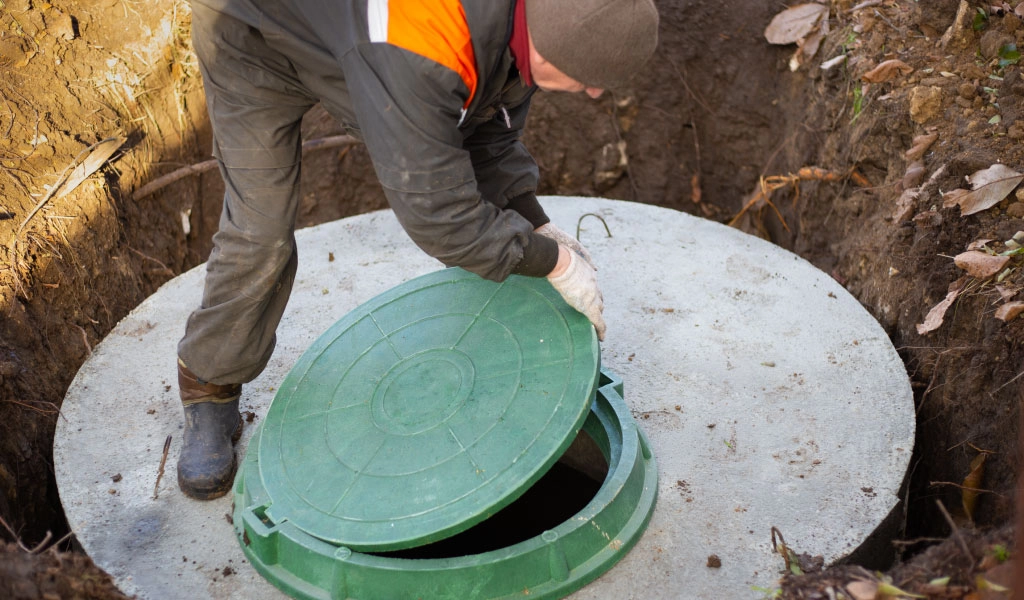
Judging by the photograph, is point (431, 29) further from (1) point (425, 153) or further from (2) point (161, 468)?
(2) point (161, 468)

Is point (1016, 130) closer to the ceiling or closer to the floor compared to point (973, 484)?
closer to the ceiling

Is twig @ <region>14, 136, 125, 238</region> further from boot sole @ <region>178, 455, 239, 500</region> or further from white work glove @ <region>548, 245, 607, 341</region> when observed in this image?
white work glove @ <region>548, 245, 607, 341</region>

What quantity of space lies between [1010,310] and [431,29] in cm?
177

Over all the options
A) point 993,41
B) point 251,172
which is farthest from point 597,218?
point 251,172

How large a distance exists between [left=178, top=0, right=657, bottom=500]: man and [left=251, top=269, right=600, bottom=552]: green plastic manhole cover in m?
0.18

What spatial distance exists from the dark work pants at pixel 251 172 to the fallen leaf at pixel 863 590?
161 centimetres

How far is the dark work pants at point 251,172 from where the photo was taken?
7.04 feet

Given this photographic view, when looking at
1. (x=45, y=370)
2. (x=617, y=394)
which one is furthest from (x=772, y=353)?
(x=45, y=370)

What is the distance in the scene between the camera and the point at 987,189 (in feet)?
9.01

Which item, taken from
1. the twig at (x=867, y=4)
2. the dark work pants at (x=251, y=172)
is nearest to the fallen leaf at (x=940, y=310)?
the twig at (x=867, y=4)

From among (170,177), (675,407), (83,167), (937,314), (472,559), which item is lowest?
(675,407)

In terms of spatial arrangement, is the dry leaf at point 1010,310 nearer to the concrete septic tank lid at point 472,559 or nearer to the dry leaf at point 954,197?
the dry leaf at point 954,197

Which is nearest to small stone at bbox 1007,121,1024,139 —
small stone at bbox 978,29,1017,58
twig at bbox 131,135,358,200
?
small stone at bbox 978,29,1017,58

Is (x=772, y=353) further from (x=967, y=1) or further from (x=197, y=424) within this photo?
(x=197, y=424)
